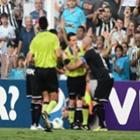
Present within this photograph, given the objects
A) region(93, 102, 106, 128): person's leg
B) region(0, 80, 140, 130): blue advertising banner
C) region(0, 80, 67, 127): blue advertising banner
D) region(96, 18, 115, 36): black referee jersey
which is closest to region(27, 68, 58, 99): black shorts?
region(93, 102, 106, 128): person's leg

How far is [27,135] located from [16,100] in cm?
409

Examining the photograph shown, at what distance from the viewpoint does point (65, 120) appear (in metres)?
15.6

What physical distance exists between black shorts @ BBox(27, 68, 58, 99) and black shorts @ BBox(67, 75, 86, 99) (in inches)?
54.7

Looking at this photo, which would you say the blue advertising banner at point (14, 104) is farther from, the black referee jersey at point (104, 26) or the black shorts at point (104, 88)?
the black referee jersey at point (104, 26)

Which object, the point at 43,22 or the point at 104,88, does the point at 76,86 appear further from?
the point at 43,22

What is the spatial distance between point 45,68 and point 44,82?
299 mm

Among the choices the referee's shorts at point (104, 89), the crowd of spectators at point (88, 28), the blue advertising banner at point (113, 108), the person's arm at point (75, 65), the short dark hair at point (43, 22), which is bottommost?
the blue advertising banner at point (113, 108)

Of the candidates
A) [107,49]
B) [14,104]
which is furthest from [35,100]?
[107,49]

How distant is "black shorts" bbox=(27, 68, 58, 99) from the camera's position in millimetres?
13477

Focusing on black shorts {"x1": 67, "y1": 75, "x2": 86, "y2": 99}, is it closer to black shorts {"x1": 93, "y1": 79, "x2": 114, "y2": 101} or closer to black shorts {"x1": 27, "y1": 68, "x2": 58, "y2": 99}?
black shorts {"x1": 93, "y1": 79, "x2": 114, "y2": 101}

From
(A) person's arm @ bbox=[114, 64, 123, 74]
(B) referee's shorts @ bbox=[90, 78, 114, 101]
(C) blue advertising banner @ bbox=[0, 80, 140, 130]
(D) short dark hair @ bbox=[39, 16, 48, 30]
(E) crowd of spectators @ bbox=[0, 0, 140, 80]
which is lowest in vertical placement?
(C) blue advertising banner @ bbox=[0, 80, 140, 130]

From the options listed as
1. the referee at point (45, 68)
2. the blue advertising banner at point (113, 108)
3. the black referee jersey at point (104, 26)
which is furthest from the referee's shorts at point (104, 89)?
the black referee jersey at point (104, 26)

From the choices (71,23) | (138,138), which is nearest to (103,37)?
(71,23)

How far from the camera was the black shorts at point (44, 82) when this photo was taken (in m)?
13.5
